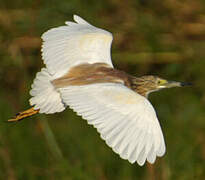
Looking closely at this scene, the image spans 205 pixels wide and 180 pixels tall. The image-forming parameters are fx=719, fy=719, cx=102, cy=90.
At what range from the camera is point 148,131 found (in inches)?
151

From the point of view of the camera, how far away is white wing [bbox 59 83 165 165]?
375 centimetres

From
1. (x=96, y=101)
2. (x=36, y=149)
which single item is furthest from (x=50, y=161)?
(x=96, y=101)

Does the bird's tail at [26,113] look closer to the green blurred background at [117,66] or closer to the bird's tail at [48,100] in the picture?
the bird's tail at [48,100]

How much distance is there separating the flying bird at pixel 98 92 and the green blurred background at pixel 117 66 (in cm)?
86

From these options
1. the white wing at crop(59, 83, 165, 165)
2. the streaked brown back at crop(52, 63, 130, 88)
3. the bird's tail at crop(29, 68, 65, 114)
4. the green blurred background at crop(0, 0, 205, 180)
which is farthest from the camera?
the green blurred background at crop(0, 0, 205, 180)

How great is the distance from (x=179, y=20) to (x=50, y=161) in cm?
235

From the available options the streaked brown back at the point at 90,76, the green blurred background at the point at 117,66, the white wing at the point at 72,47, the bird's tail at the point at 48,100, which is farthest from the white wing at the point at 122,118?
the green blurred background at the point at 117,66

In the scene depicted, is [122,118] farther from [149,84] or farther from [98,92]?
[149,84]

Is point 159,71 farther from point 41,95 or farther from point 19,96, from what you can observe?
point 41,95

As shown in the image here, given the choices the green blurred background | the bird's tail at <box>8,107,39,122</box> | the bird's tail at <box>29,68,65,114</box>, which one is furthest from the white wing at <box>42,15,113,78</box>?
the green blurred background

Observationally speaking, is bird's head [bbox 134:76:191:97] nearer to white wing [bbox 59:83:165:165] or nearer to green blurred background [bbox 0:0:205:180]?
white wing [bbox 59:83:165:165]

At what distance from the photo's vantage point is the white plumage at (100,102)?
376 centimetres

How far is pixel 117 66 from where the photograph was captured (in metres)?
6.89

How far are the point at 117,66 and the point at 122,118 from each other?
10.1 feet
